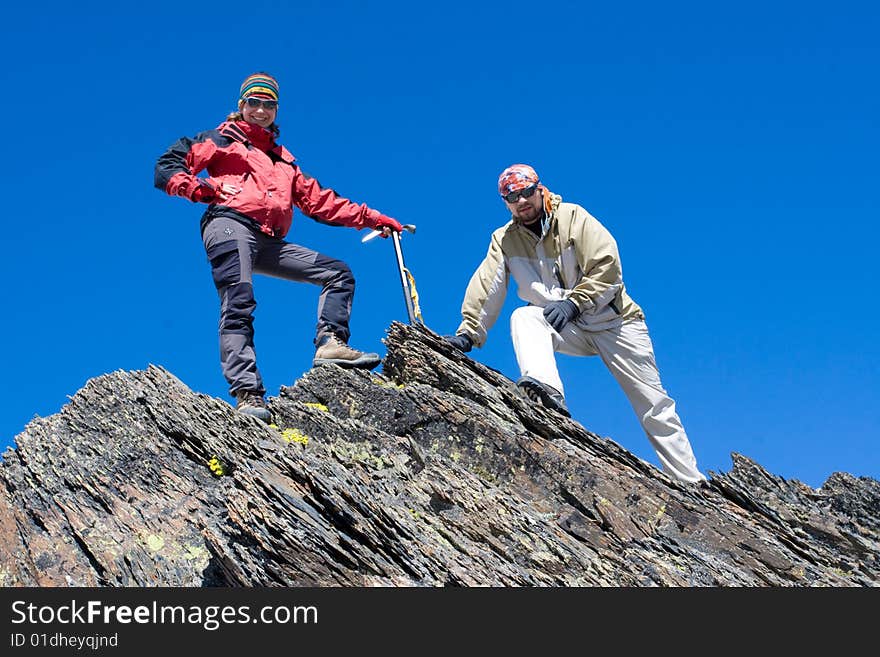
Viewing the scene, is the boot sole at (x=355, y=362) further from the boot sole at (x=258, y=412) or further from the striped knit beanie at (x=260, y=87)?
the striped knit beanie at (x=260, y=87)

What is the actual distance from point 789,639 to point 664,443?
207 inches

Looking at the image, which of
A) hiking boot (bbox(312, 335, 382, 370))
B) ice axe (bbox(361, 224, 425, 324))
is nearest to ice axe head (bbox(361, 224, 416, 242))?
ice axe (bbox(361, 224, 425, 324))

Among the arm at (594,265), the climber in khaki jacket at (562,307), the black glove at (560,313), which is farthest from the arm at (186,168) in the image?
the arm at (594,265)

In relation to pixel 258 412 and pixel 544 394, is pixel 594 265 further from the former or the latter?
pixel 258 412

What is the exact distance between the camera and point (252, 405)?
10891 millimetres

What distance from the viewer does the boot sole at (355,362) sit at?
12.2 m

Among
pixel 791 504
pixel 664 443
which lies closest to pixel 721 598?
pixel 791 504

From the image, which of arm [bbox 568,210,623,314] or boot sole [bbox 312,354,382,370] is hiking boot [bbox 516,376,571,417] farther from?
boot sole [bbox 312,354,382,370]

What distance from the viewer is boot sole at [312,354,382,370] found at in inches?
479

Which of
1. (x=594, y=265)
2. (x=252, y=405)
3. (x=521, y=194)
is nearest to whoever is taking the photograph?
(x=252, y=405)

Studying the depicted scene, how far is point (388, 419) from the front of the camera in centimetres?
1098

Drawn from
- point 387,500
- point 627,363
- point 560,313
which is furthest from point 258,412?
point 627,363

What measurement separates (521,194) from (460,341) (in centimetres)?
228

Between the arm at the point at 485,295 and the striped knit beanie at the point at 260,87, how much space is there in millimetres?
3750
